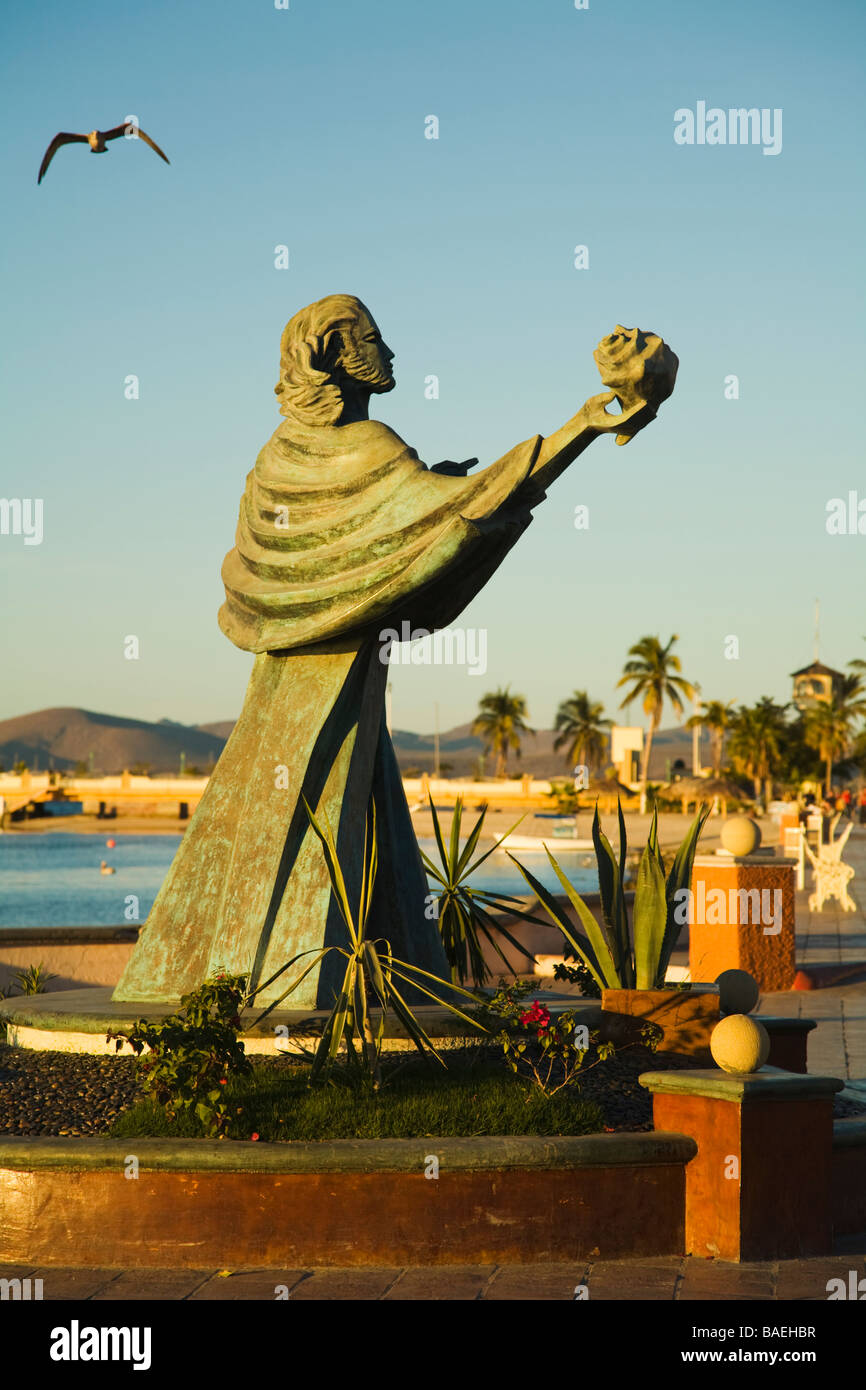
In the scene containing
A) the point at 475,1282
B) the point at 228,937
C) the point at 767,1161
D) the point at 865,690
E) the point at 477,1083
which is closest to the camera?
the point at 475,1282

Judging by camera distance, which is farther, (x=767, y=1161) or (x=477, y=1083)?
(x=477, y=1083)

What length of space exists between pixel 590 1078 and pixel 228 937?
191cm

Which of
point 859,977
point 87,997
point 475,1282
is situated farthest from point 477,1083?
point 859,977

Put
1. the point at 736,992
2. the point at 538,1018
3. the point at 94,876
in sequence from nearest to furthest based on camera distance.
→ the point at 538,1018 < the point at 736,992 < the point at 94,876

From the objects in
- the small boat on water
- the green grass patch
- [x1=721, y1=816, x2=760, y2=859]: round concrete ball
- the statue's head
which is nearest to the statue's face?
the statue's head

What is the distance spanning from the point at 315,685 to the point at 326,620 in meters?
0.38

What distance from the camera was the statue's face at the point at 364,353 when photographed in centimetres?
761

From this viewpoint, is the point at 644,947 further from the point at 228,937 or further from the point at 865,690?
the point at 865,690

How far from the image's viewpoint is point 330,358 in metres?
7.65

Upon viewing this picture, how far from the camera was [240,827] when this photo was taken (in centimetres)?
725

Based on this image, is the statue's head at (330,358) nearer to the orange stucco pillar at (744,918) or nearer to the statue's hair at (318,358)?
the statue's hair at (318,358)

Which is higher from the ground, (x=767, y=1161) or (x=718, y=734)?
(x=718, y=734)

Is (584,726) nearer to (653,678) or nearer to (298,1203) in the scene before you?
(653,678)

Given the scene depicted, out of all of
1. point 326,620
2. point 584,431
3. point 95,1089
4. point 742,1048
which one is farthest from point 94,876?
point 742,1048
